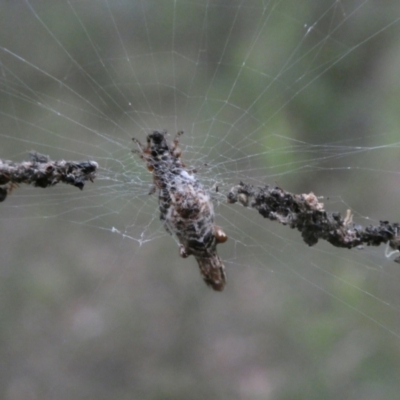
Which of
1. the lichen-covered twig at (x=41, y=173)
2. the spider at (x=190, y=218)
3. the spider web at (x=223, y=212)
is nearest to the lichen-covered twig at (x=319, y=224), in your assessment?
the spider at (x=190, y=218)

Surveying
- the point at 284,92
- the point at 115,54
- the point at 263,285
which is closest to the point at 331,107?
the point at 284,92

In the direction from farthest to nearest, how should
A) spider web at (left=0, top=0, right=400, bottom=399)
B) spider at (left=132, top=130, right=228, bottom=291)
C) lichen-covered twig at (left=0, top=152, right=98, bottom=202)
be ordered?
spider web at (left=0, top=0, right=400, bottom=399) → spider at (left=132, top=130, right=228, bottom=291) → lichen-covered twig at (left=0, top=152, right=98, bottom=202)

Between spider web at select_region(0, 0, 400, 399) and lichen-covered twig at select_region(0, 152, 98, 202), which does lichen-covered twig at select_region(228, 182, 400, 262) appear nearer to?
lichen-covered twig at select_region(0, 152, 98, 202)

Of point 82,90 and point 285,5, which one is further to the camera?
point 82,90

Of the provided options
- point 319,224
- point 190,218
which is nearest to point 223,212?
point 190,218

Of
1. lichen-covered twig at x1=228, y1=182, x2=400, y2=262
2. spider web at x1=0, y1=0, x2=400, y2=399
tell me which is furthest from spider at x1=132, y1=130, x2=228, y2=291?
spider web at x1=0, y1=0, x2=400, y2=399

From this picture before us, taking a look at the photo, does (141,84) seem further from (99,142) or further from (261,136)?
→ (261,136)
